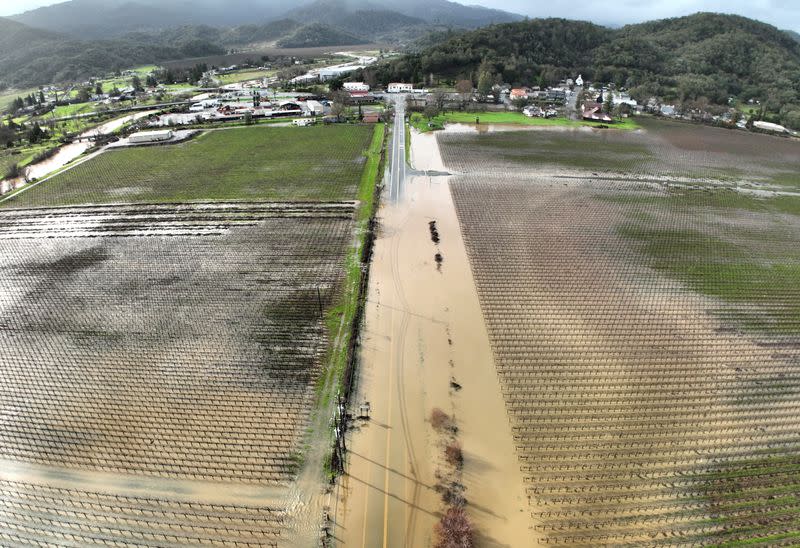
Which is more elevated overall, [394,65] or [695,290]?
[394,65]

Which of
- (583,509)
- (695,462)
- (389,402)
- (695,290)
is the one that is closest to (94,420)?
(389,402)

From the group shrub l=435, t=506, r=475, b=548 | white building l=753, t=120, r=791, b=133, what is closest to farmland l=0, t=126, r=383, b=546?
shrub l=435, t=506, r=475, b=548

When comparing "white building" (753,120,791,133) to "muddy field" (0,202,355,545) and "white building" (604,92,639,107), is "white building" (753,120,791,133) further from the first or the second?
"muddy field" (0,202,355,545)

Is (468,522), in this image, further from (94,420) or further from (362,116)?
(362,116)

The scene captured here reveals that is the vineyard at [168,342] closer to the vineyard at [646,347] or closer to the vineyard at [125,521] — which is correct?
the vineyard at [125,521]

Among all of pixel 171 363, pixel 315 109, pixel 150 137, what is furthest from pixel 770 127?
pixel 150 137

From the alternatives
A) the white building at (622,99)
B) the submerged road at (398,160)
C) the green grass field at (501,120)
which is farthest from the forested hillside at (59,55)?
the white building at (622,99)
